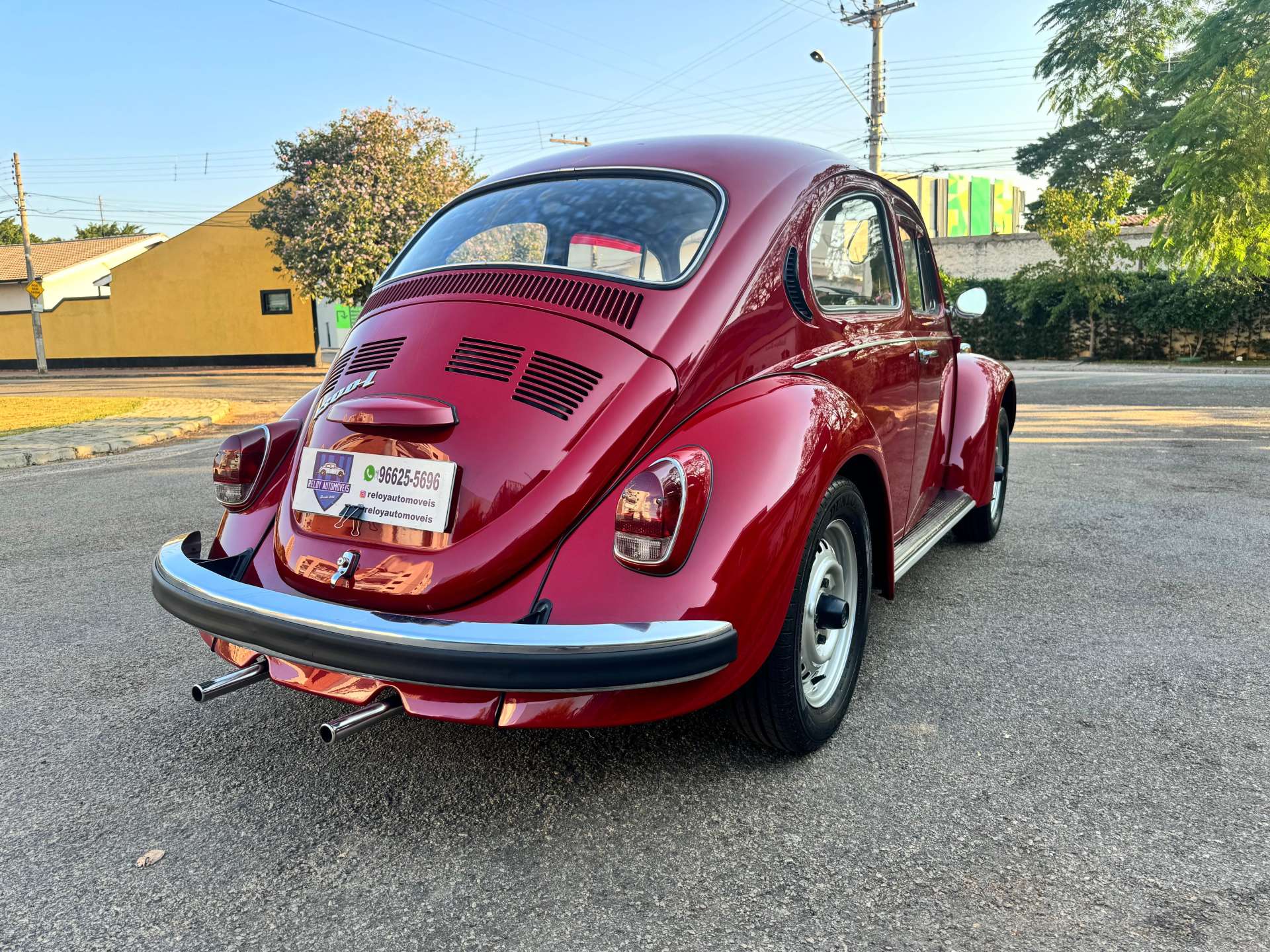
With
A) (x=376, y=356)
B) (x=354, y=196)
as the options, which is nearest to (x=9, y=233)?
(x=354, y=196)

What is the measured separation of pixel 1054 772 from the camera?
2523mm

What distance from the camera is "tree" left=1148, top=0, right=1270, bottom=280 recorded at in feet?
51.4

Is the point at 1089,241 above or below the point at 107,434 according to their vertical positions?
above

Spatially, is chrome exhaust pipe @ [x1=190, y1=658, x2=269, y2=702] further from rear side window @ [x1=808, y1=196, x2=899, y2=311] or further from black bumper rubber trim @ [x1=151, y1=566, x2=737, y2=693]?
rear side window @ [x1=808, y1=196, x2=899, y2=311]

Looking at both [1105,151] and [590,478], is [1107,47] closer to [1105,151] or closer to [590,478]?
[1105,151]

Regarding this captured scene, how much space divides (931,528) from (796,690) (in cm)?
153

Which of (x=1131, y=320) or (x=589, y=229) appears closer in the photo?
(x=589, y=229)

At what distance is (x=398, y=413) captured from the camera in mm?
2391

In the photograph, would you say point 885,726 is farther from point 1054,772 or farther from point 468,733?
point 468,733

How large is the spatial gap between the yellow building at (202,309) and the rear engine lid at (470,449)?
2929cm

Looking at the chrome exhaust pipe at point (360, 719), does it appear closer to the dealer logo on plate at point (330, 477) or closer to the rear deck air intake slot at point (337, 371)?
the dealer logo on plate at point (330, 477)

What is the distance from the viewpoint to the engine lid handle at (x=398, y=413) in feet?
7.76

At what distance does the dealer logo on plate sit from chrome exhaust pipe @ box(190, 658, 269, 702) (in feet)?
1.48

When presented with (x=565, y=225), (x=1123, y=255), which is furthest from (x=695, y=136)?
(x=1123, y=255)
